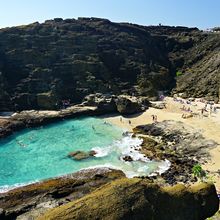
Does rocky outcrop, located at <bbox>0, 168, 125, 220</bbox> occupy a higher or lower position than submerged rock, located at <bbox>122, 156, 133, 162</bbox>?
higher

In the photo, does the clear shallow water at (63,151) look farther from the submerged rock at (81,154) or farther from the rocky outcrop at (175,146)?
the rocky outcrop at (175,146)

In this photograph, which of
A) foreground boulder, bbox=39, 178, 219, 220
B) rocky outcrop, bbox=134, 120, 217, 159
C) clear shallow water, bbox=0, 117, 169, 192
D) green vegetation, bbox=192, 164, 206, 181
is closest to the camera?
foreground boulder, bbox=39, 178, 219, 220

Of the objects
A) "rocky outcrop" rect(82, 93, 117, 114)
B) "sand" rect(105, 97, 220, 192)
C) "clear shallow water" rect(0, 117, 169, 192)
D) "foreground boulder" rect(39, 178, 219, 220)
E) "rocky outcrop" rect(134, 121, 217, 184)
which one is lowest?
"clear shallow water" rect(0, 117, 169, 192)

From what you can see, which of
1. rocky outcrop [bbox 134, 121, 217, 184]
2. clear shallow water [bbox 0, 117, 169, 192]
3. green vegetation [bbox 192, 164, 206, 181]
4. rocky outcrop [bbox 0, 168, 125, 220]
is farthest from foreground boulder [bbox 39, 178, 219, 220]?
clear shallow water [bbox 0, 117, 169, 192]

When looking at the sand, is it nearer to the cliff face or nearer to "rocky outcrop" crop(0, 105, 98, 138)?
"rocky outcrop" crop(0, 105, 98, 138)

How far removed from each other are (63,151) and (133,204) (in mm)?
48946

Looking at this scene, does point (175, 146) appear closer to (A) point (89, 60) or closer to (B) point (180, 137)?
(B) point (180, 137)

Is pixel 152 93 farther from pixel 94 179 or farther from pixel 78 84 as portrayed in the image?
pixel 94 179

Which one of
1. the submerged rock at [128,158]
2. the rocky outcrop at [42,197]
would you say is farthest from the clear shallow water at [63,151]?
the rocky outcrop at [42,197]

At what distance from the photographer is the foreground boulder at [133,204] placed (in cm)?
1633

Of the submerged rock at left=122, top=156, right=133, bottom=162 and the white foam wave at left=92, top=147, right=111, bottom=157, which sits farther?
the white foam wave at left=92, top=147, right=111, bottom=157

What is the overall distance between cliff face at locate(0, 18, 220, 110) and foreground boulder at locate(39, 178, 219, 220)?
73980 millimetres

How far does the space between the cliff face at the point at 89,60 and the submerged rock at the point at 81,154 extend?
1212 inches

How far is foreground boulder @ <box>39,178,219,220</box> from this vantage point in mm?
16328
